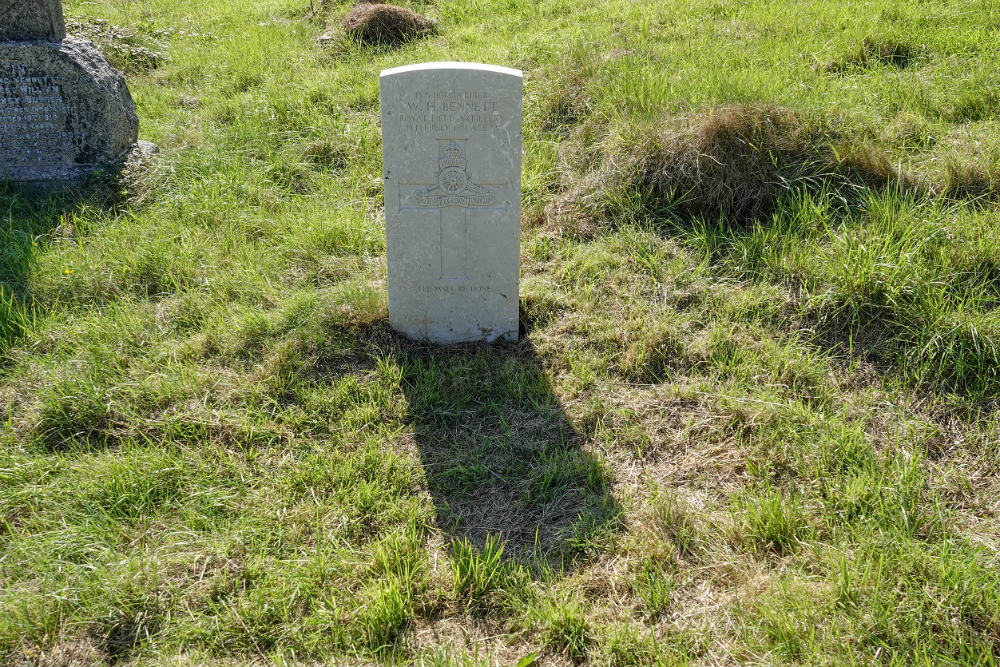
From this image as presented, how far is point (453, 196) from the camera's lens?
3.39 metres

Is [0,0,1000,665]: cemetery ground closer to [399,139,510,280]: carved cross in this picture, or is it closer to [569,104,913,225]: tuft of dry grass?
[569,104,913,225]: tuft of dry grass

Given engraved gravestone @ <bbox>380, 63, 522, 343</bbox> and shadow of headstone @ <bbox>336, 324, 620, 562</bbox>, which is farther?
engraved gravestone @ <bbox>380, 63, 522, 343</bbox>

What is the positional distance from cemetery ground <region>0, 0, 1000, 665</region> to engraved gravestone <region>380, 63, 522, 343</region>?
0.63ft

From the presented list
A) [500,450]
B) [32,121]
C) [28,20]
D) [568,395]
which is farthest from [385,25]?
[500,450]

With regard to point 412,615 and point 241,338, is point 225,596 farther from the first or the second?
point 241,338

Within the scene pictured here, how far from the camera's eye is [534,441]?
3119 millimetres

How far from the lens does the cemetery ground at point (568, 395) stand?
2.36 meters

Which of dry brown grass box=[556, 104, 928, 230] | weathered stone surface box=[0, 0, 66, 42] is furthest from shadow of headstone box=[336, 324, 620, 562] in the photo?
weathered stone surface box=[0, 0, 66, 42]

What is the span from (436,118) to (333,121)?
2737mm

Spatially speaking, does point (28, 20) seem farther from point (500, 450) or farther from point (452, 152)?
point (500, 450)

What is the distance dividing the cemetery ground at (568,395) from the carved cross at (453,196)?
57 cm

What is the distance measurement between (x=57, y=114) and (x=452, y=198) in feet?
10.9

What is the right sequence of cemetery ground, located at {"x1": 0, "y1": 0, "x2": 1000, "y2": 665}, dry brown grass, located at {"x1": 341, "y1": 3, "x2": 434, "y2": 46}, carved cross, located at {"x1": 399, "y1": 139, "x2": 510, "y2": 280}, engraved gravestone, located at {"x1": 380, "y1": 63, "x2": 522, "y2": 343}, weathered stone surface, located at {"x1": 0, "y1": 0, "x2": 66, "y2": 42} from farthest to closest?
Answer: dry brown grass, located at {"x1": 341, "y1": 3, "x2": 434, "y2": 46}, weathered stone surface, located at {"x1": 0, "y1": 0, "x2": 66, "y2": 42}, carved cross, located at {"x1": 399, "y1": 139, "x2": 510, "y2": 280}, engraved gravestone, located at {"x1": 380, "y1": 63, "x2": 522, "y2": 343}, cemetery ground, located at {"x1": 0, "y1": 0, "x2": 1000, "y2": 665}

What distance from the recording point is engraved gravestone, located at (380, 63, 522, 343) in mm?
3205
